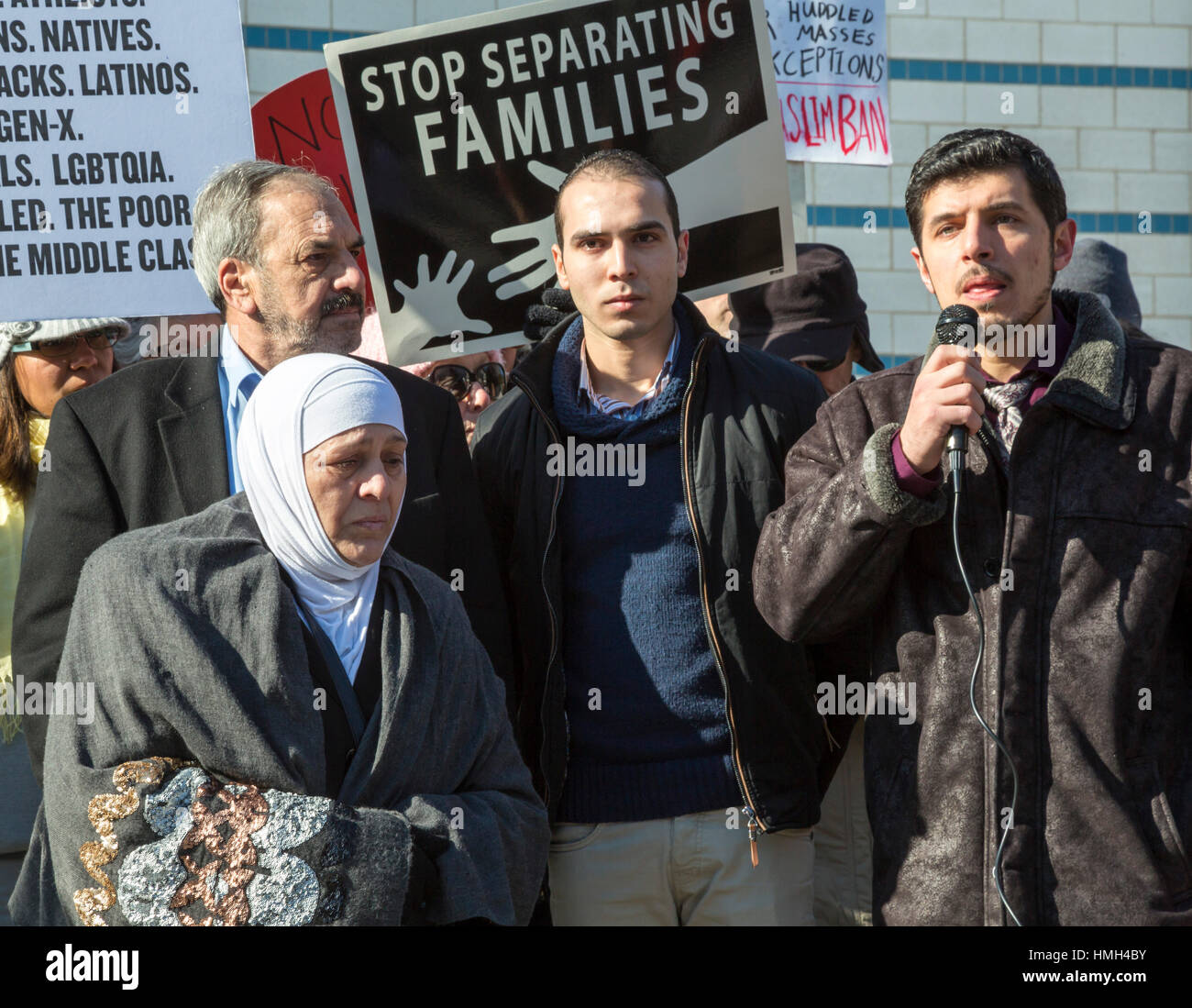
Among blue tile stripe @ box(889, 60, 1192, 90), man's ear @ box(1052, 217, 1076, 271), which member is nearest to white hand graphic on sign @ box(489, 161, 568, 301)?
man's ear @ box(1052, 217, 1076, 271)

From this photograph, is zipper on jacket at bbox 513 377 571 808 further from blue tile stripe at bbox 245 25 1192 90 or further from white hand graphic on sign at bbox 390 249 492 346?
blue tile stripe at bbox 245 25 1192 90

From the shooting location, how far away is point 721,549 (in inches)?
136

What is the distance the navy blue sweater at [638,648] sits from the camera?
3426 mm

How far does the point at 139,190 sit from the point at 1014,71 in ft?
25.5

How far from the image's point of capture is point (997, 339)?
10.3 ft

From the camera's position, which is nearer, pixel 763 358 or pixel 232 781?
pixel 232 781

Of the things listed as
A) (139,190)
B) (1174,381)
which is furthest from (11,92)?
(1174,381)

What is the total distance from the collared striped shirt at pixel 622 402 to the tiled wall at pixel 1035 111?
6802mm

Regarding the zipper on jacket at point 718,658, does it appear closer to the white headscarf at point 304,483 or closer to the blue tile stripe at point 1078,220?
the white headscarf at point 304,483

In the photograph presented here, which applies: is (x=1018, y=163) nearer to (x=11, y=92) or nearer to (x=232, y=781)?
(x=232, y=781)

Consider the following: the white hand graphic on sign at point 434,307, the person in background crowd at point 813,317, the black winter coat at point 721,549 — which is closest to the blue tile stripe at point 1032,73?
the person in background crowd at point 813,317

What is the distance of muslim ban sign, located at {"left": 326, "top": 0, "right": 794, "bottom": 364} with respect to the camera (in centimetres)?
438

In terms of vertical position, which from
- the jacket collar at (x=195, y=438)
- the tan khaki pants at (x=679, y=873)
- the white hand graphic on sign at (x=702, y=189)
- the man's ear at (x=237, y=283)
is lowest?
the tan khaki pants at (x=679, y=873)

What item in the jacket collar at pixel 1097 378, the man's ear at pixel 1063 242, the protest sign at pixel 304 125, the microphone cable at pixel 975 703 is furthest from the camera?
the protest sign at pixel 304 125
